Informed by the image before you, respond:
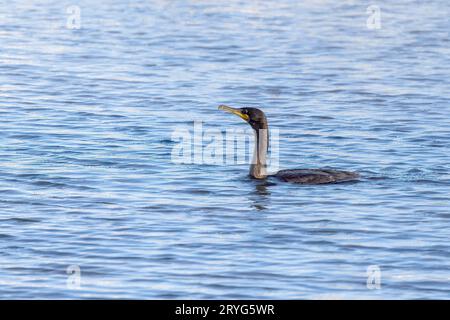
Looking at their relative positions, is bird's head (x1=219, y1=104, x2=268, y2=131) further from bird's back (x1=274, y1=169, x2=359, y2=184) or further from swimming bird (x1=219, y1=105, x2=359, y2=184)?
bird's back (x1=274, y1=169, x2=359, y2=184)

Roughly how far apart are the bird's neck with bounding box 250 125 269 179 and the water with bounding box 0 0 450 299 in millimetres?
394

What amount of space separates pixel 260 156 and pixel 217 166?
1.24 metres

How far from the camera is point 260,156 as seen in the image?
19.2m

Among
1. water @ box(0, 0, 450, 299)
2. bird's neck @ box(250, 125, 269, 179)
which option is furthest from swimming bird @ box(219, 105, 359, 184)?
water @ box(0, 0, 450, 299)

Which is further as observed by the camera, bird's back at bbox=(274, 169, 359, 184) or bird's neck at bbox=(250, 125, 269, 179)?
bird's neck at bbox=(250, 125, 269, 179)

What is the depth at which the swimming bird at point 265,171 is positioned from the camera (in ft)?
61.3

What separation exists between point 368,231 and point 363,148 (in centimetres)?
561

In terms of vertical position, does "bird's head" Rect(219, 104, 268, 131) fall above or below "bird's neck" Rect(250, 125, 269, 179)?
above

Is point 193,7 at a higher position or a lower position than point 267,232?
higher

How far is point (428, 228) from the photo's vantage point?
53.9 ft

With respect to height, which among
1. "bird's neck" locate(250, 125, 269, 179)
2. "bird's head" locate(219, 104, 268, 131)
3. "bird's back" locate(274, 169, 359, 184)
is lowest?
"bird's back" locate(274, 169, 359, 184)

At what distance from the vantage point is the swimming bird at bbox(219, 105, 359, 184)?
61.3ft

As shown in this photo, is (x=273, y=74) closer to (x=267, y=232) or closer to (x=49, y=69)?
(x=49, y=69)


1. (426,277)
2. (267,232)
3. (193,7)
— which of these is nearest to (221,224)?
(267,232)
